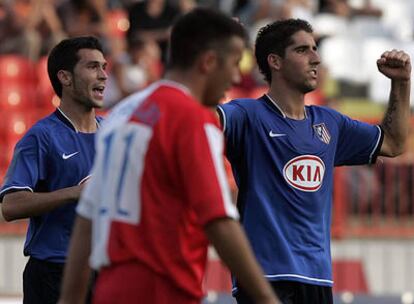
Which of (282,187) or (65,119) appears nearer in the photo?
(282,187)

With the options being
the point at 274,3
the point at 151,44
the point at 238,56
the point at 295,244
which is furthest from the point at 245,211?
the point at 274,3

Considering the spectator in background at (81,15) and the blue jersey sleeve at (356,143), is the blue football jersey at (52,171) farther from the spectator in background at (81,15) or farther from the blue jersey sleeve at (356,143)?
the spectator in background at (81,15)

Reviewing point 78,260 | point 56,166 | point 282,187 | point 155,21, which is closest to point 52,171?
point 56,166

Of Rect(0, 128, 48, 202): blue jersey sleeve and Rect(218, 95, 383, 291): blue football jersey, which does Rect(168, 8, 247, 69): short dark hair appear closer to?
Rect(218, 95, 383, 291): blue football jersey

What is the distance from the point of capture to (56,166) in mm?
6539

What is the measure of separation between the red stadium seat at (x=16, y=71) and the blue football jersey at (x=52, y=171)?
27.9ft

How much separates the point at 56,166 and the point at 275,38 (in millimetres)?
1389

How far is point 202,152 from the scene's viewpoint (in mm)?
4129

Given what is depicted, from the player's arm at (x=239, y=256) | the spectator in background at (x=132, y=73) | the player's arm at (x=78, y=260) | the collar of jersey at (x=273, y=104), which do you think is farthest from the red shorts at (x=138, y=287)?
the spectator in background at (x=132, y=73)

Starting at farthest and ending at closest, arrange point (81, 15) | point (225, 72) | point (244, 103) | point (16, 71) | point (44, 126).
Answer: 1. point (81, 15)
2. point (16, 71)
3. point (44, 126)
4. point (244, 103)
5. point (225, 72)

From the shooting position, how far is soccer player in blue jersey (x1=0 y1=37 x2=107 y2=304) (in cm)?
636

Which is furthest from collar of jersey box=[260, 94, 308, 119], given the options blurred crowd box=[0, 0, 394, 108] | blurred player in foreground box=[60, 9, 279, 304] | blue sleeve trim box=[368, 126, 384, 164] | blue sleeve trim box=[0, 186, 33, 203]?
blurred crowd box=[0, 0, 394, 108]

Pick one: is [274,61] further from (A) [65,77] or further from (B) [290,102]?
→ (A) [65,77]

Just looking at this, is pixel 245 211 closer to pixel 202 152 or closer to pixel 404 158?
pixel 202 152
